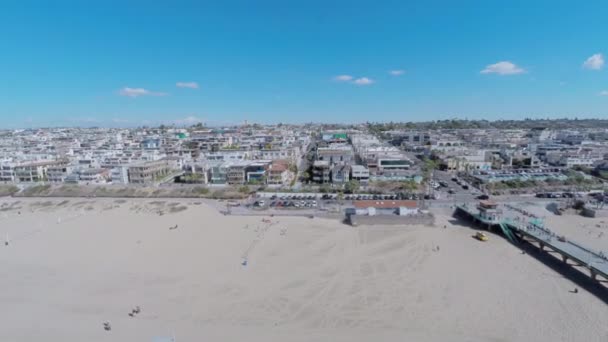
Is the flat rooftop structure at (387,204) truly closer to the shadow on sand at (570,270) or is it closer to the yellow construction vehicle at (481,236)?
the yellow construction vehicle at (481,236)

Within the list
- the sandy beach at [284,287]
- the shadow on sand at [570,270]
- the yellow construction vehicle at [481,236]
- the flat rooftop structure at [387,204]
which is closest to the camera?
the sandy beach at [284,287]

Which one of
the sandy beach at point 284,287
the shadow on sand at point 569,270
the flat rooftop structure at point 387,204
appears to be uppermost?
the flat rooftop structure at point 387,204

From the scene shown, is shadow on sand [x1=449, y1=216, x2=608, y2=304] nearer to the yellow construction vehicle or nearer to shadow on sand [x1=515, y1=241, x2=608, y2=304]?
shadow on sand [x1=515, y1=241, x2=608, y2=304]

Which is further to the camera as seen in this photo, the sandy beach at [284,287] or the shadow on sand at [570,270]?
the shadow on sand at [570,270]

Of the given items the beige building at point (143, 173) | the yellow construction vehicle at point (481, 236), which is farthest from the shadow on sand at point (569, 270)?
the beige building at point (143, 173)

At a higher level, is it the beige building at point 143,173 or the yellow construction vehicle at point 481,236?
the beige building at point 143,173

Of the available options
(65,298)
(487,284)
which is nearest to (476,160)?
(487,284)

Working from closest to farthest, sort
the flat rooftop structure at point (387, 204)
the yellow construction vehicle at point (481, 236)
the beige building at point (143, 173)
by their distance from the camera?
the yellow construction vehicle at point (481, 236) → the flat rooftop structure at point (387, 204) → the beige building at point (143, 173)

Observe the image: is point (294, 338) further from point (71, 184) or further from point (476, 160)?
point (476, 160)

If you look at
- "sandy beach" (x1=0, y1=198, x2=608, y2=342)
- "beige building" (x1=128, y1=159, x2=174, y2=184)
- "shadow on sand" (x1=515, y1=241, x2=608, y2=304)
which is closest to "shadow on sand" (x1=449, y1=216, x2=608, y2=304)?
"shadow on sand" (x1=515, y1=241, x2=608, y2=304)

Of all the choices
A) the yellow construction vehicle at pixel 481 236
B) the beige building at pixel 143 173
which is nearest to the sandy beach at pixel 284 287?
the yellow construction vehicle at pixel 481 236
